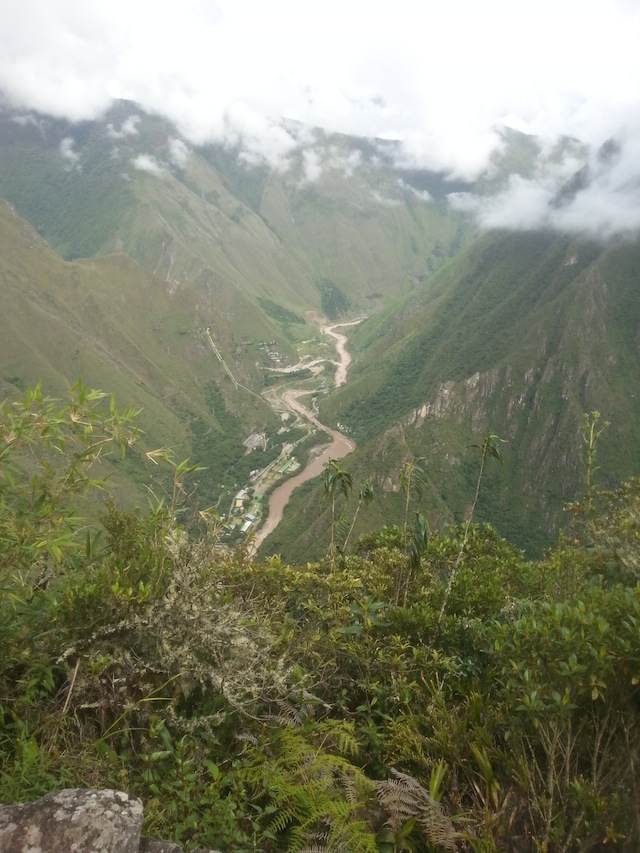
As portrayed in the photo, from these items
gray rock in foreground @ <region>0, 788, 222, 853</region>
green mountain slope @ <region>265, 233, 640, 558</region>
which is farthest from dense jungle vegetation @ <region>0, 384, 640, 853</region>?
green mountain slope @ <region>265, 233, 640, 558</region>

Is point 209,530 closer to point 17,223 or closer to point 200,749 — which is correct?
point 200,749

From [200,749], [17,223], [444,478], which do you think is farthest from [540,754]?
[17,223]

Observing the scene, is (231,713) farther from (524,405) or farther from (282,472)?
(524,405)

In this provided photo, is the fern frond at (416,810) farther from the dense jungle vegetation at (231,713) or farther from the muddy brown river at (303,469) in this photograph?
the muddy brown river at (303,469)

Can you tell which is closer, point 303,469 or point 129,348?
point 303,469

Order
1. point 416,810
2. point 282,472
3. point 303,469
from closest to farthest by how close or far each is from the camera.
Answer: point 416,810, point 282,472, point 303,469

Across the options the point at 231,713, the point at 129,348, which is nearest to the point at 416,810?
the point at 231,713

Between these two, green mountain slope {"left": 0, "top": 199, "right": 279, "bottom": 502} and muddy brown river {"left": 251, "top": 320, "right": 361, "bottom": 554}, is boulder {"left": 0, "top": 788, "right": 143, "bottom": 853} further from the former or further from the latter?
green mountain slope {"left": 0, "top": 199, "right": 279, "bottom": 502}

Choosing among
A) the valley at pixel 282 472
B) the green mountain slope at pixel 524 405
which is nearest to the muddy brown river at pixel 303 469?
the valley at pixel 282 472
